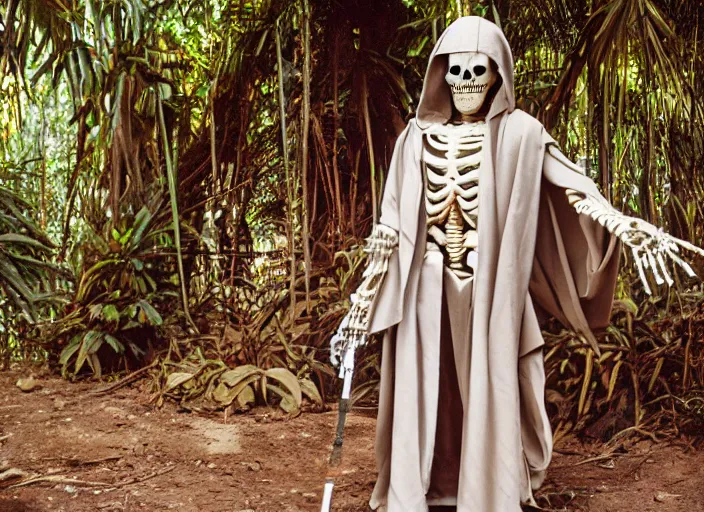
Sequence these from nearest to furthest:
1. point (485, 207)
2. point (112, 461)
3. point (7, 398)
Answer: point (485, 207) → point (112, 461) → point (7, 398)

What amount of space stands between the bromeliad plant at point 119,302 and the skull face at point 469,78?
1.75 metres

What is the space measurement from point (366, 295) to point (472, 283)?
0.27 m

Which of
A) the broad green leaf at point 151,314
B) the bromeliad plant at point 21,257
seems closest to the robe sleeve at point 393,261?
the broad green leaf at point 151,314

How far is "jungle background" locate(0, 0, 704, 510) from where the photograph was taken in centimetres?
281

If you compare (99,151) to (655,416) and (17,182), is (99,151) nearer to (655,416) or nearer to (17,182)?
(17,182)

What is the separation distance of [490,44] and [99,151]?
1.91 metres

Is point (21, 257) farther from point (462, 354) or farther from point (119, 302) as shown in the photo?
point (462, 354)

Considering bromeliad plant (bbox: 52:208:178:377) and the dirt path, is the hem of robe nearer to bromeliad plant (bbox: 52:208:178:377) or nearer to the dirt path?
the dirt path

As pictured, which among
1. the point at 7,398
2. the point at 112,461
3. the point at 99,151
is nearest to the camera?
the point at 112,461

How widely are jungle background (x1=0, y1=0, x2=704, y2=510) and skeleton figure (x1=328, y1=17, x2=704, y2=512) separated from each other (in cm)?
84

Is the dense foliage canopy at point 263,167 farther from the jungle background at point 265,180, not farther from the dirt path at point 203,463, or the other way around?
the dirt path at point 203,463

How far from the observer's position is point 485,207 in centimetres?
192

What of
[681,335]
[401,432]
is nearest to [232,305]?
[401,432]

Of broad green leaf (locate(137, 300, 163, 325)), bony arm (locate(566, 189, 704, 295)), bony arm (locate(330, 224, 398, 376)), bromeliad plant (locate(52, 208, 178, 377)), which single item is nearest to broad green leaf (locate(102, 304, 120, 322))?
bromeliad plant (locate(52, 208, 178, 377))
